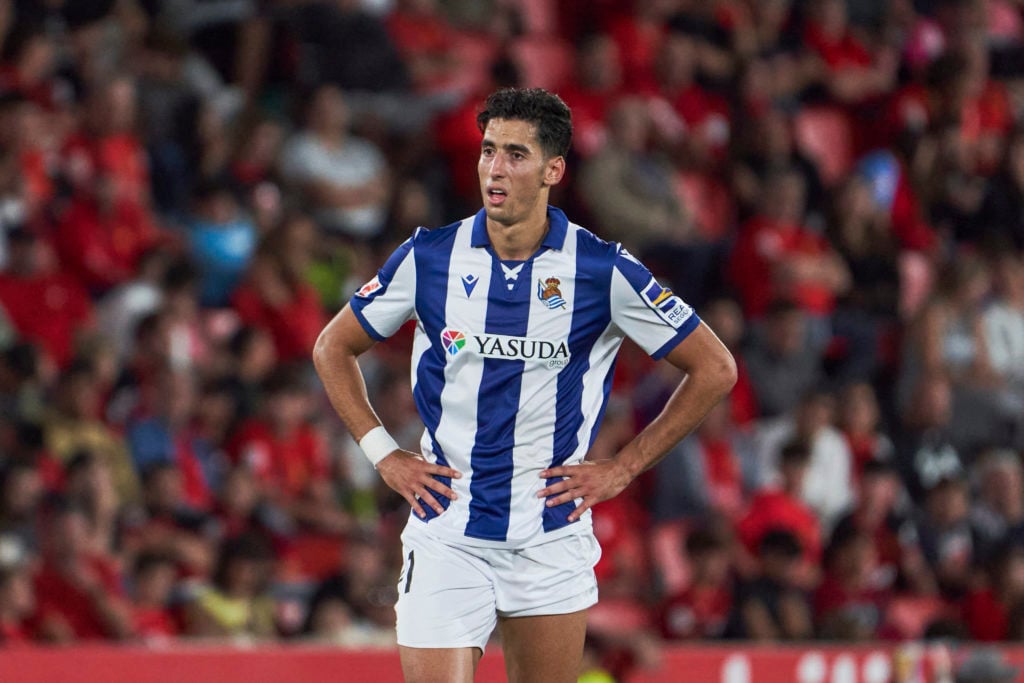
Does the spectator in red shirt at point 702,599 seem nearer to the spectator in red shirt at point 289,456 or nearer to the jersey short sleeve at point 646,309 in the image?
the spectator in red shirt at point 289,456

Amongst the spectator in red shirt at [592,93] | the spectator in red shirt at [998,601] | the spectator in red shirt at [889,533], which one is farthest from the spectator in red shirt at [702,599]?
the spectator in red shirt at [592,93]

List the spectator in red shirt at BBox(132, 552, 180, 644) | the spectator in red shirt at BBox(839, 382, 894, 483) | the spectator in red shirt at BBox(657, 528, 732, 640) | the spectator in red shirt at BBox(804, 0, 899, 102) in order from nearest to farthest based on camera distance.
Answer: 1. the spectator in red shirt at BBox(132, 552, 180, 644)
2. the spectator in red shirt at BBox(657, 528, 732, 640)
3. the spectator in red shirt at BBox(839, 382, 894, 483)
4. the spectator in red shirt at BBox(804, 0, 899, 102)

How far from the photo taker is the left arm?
5.62 m

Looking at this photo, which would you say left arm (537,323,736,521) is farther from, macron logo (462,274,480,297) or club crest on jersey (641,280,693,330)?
macron logo (462,274,480,297)

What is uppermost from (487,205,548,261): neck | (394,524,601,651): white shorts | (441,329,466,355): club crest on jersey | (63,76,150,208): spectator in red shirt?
(63,76,150,208): spectator in red shirt

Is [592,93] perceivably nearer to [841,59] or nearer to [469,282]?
[841,59]

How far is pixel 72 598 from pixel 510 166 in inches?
154

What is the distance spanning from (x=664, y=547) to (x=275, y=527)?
8.75 ft

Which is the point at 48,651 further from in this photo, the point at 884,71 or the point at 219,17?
the point at 884,71

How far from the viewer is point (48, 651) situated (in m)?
7.55

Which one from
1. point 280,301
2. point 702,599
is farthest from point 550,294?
point 280,301

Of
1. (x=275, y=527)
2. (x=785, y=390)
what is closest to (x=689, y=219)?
(x=785, y=390)

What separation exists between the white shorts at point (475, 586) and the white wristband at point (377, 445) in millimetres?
256

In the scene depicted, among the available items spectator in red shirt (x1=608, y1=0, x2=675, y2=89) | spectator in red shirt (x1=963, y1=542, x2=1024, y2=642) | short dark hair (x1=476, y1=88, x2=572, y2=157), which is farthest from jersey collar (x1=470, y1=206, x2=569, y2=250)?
spectator in red shirt (x1=608, y1=0, x2=675, y2=89)
